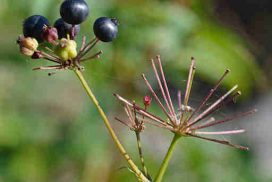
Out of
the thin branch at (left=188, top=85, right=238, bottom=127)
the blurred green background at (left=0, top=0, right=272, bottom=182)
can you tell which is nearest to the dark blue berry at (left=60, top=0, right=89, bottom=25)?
the thin branch at (left=188, top=85, right=238, bottom=127)

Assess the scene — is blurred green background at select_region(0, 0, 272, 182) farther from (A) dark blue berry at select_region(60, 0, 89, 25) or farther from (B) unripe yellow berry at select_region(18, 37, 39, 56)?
(B) unripe yellow berry at select_region(18, 37, 39, 56)

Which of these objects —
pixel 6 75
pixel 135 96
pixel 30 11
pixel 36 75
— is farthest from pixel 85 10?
pixel 6 75

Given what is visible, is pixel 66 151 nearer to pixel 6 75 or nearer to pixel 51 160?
pixel 51 160

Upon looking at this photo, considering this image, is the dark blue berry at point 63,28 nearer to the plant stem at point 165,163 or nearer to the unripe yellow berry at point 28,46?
the unripe yellow berry at point 28,46

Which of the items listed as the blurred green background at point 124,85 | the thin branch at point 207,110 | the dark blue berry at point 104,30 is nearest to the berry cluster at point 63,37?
the dark blue berry at point 104,30

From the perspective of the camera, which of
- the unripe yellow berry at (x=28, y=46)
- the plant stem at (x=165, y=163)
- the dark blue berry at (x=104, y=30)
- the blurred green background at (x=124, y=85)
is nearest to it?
the plant stem at (x=165, y=163)

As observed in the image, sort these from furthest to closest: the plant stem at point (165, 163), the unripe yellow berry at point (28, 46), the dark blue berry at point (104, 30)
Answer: the dark blue berry at point (104, 30), the unripe yellow berry at point (28, 46), the plant stem at point (165, 163)

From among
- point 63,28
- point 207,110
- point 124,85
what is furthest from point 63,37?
point 124,85
